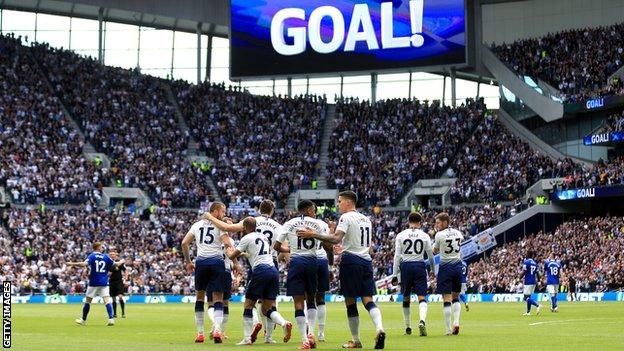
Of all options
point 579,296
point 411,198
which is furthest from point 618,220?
point 411,198

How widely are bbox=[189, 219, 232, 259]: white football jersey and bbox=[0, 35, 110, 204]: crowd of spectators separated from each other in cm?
4995

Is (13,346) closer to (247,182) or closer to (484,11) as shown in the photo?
(247,182)

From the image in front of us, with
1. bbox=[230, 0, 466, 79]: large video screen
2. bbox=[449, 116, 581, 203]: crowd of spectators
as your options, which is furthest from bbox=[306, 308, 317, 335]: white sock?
bbox=[230, 0, 466, 79]: large video screen

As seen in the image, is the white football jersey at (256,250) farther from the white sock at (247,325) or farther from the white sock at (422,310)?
the white sock at (422,310)

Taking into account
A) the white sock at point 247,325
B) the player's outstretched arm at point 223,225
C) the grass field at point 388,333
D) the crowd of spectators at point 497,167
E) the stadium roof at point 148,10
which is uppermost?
the stadium roof at point 148,10

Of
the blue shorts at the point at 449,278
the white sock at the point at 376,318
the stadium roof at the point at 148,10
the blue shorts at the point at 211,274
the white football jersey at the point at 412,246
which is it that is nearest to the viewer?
the white sock at the point at 376,318

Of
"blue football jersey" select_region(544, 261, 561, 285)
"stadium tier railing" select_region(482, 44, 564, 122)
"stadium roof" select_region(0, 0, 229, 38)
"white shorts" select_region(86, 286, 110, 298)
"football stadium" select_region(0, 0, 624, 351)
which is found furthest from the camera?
"stadium roof" select_region(0, 0, 229, 38)

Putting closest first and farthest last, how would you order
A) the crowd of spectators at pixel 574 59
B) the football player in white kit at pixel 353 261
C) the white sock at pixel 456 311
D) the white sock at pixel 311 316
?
the football player in white kit at pixel 353 261 → the white sock at pixel 311 316 → the white sock at pixel 456 311 → the crowd of spectators at pixel 574 59

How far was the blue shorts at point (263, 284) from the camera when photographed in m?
22.1

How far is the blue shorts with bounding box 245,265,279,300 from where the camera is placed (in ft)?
72.5

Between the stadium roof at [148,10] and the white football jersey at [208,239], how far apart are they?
2493 inches

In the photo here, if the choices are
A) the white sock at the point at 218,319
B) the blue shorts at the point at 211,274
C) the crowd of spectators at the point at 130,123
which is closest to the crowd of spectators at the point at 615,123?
the crowd of spectators at the point at 130,123

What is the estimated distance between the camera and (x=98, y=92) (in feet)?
276

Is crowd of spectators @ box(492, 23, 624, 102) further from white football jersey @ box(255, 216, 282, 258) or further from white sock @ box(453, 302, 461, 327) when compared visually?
white football jersey @ box(255, 216, 282, 258)
